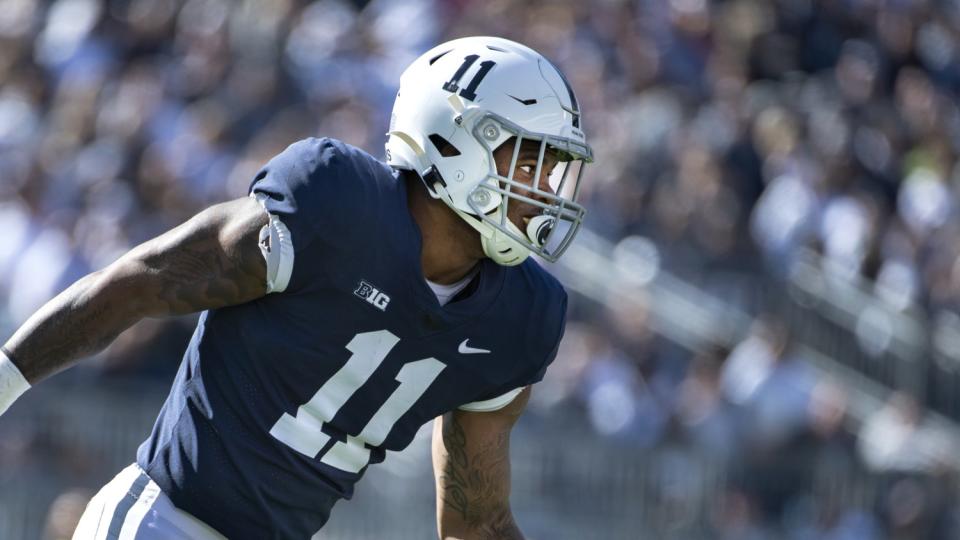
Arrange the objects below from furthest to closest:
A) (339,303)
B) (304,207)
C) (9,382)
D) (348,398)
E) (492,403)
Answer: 1. (492,403)
2. (348,398)
3. (339,303)
4. (304,207)
5. (9,382)

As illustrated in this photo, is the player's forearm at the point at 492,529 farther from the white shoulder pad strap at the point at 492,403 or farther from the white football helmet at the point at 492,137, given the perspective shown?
the white football helmet at the point at 492,137

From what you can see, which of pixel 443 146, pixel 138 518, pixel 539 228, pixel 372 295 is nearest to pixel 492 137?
pixel 443 146

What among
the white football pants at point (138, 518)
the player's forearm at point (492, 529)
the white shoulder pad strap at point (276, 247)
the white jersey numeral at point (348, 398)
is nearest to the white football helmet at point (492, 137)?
the white jersey numeral at point (348, 398)

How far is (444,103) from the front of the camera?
12.8 ft

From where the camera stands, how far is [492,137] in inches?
152

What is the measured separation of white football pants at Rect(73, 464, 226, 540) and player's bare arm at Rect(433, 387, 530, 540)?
0.70 metres

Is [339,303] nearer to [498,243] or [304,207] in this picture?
[304,207]

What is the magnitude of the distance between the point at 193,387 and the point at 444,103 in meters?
0.93

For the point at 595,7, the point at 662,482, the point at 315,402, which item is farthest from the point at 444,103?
the point at 595,7

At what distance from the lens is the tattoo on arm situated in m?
4.17

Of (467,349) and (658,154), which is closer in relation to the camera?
(467,349)

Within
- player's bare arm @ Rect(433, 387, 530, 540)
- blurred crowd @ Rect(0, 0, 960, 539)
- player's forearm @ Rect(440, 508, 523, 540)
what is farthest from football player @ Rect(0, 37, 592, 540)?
blurred crowd @ Rect(0, 0, 960, 539)

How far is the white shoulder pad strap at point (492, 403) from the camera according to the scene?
4.10m

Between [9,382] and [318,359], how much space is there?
2.33 feet
